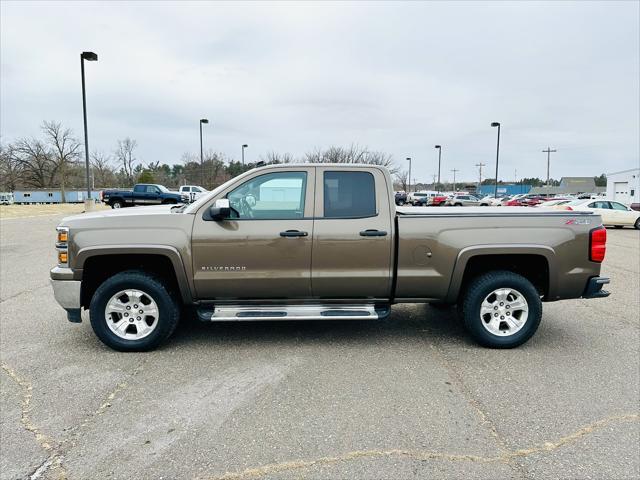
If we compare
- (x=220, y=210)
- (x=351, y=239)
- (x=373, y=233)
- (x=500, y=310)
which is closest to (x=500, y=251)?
(x=500, y=310)

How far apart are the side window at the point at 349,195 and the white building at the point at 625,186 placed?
4427 centimetres

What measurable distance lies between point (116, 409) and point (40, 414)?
1.74 ft

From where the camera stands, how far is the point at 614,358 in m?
4.22

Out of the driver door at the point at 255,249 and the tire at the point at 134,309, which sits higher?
the driver door at the point at 255,249

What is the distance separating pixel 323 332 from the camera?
4891 millimetres

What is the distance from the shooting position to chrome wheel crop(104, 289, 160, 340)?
14.0 feet

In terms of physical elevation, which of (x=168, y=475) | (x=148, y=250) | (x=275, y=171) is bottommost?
(x=168, y=475)

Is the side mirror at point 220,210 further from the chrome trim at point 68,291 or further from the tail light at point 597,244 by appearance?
the tail light at point 597,244

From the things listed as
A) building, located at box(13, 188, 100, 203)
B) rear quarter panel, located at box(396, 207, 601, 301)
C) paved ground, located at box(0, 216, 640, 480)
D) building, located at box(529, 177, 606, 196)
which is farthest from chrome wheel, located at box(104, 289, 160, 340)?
building, located at box(529, 177, 606, 196)

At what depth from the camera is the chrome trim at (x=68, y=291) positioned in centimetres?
417

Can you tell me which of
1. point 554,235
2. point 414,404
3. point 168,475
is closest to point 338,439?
point 414,404

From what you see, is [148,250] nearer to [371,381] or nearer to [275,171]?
[275,171]

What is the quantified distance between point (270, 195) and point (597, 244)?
337cm

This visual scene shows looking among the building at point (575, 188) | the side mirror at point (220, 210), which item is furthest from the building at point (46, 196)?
the building at point (575, 188)
